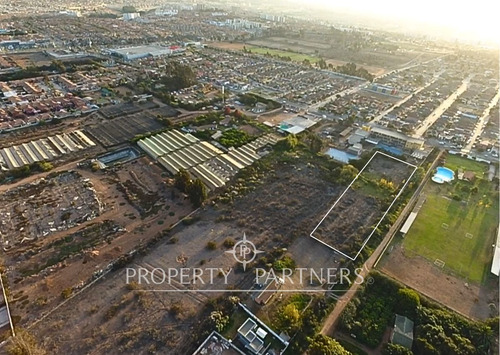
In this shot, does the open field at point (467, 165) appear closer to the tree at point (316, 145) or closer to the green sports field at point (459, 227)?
the green sports field at point (459, 227)

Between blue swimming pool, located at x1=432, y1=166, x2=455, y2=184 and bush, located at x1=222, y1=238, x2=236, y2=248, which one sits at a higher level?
blue swimming pool, located at x1=432, y1=166, x2=455, y2=184

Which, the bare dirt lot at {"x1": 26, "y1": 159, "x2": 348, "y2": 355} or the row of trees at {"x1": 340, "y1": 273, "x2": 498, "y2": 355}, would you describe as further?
the bare dirt lot at {"x1": 26, "y1": 159, "x2": 348, "y2": 355}

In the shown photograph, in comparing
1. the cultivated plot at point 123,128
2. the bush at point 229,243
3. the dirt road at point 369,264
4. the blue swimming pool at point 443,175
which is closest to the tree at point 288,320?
the dirt road at point 369,264

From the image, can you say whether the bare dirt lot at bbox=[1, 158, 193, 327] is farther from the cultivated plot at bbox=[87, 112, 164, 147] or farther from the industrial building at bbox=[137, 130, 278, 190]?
the cultivated plot at bbox=[87, 112, 164, 147]

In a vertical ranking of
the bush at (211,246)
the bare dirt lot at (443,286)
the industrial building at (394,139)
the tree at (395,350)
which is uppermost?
the industrial building at (394,139)

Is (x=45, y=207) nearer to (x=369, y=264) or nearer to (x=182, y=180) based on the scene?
(x=182, y=180)

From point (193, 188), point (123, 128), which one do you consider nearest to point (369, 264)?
point (193, 188)

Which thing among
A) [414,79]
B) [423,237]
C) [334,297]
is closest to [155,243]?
[334,297]

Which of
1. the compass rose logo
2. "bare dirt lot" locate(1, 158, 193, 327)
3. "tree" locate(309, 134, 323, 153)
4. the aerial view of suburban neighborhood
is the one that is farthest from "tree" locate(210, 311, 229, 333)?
"tree" locate(309, 134, 323, 153)
